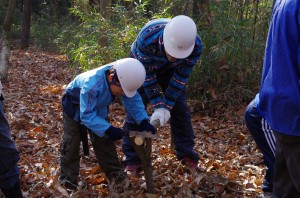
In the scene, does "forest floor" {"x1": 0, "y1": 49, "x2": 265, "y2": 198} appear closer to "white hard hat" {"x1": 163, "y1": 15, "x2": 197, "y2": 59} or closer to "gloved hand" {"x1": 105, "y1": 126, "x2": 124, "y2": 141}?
"gloved hand" {"x1": 105, "y1": 126, "x2": 124, "y2": 141}

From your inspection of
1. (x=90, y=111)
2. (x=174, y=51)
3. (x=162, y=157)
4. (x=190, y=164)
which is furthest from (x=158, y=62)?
(x=162, y=157)

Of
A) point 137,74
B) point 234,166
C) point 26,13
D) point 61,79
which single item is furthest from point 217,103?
point 26,13

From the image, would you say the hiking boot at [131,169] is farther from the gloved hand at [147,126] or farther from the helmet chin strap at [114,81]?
the helmet chin strap at [114,81]

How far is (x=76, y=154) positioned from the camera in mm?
3676

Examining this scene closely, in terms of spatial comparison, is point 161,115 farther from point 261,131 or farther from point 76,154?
point 261,131

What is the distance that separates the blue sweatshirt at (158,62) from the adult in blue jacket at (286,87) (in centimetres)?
160

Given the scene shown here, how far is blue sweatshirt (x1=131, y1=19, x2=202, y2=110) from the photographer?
3.62 meters

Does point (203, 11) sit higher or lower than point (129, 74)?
higher

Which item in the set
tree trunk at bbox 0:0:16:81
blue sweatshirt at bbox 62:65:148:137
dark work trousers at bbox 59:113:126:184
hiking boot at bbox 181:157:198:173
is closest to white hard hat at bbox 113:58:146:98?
blue sweatshirt at bbox 62:65:148:137

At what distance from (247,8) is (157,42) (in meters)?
3.66

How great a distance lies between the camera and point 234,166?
426 cm

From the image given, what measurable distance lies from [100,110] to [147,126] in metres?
0.46

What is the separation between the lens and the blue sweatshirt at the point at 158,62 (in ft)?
11.9

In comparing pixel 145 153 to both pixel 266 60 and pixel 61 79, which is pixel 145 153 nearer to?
pixel 266 60
